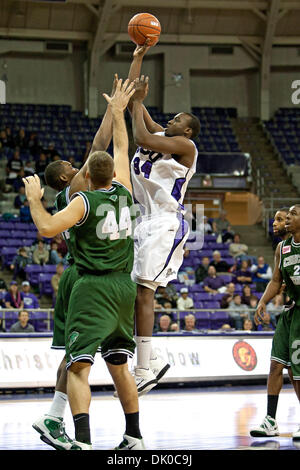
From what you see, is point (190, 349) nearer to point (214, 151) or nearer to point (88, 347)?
point (88, 347)

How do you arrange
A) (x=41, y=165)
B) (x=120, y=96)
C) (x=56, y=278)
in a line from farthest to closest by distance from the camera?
(x=41, y=165) < (x=56, y=278) < (x=120, y=96)

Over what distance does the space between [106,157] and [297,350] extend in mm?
2839

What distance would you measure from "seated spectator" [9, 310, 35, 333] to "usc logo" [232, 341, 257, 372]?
3691 mm

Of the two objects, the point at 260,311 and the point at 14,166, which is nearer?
the point at 260,311

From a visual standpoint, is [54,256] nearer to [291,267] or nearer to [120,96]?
[291,267]

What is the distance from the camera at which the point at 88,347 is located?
5738mm

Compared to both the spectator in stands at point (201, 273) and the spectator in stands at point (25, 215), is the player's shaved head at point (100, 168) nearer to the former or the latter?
the spectator in stands at point (201, 273)

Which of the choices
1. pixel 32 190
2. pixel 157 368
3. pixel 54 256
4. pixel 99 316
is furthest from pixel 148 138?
pixel 54 256

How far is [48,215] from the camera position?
18.3 ft

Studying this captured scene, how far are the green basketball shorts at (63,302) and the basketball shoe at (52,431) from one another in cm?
59

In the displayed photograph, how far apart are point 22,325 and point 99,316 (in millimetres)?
8326

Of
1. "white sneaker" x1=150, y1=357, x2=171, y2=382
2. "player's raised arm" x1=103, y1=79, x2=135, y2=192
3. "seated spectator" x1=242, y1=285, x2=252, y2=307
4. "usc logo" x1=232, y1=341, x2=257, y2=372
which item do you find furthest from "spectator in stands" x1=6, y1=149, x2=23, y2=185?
"player's raised arm" x1=103, y1=79, x2=135, y2=192
